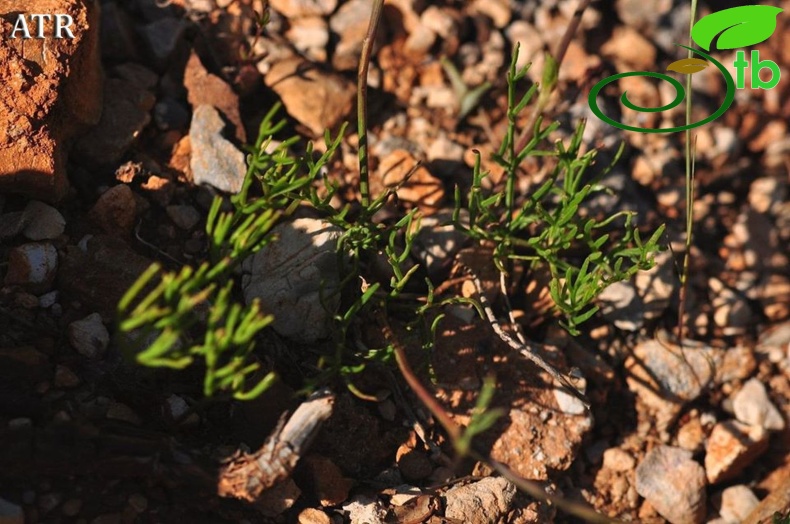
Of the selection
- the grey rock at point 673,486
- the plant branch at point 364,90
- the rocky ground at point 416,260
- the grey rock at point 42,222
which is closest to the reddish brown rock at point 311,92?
the rocky ground at point 416,260

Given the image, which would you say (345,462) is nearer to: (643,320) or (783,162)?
(643,320)

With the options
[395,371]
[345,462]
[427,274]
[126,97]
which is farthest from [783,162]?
[126,97]

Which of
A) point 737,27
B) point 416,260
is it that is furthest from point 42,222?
point 737,27

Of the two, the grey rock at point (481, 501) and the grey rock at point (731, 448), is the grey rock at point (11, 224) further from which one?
the grey rock at point (731, 448)

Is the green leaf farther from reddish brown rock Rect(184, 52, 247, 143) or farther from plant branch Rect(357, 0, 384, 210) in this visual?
reddish brown rock Rect(184, 52, 247, 143)

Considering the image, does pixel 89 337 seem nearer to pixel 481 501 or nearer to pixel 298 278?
pixel 298 278

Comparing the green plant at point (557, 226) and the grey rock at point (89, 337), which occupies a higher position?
the green plant at point (557, 226)
